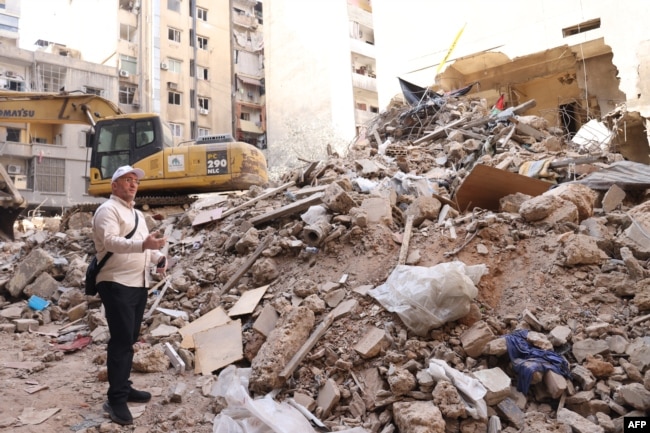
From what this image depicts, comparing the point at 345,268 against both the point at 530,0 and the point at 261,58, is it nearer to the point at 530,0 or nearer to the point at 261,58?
the point at 530,0

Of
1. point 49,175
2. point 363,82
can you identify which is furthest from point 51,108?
point 363,82

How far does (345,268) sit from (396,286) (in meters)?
0.89

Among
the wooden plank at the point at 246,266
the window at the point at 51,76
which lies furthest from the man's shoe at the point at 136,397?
the window at the point at 51,76

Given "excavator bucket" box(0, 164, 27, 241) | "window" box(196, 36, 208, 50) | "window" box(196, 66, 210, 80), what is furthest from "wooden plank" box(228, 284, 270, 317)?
"window" box(196, 36, 208, 50)

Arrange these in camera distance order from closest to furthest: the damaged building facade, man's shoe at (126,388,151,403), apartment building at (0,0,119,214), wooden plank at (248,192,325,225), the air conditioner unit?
man's shoe at (126,388,151,403) < wooden plank at (248,192,325,225) < the damaged building facade < the air conditioner unit < apartment building at (0,0,119,214)

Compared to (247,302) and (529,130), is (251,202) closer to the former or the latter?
(247,302)

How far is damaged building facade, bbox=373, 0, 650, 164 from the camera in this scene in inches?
459

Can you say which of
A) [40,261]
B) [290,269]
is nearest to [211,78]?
[40,261]

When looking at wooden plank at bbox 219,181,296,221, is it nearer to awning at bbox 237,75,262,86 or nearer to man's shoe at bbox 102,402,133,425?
man's shoe at bbox 102,402,133,425

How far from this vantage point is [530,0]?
43.4ft

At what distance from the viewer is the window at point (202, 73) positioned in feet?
93.7

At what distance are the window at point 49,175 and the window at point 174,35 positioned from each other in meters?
9.96

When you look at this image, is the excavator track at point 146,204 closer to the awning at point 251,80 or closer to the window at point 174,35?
the window at point 174,35

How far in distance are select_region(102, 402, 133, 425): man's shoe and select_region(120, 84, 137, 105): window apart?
25.8m
